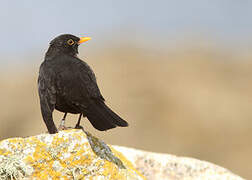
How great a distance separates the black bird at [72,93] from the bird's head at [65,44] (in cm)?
43

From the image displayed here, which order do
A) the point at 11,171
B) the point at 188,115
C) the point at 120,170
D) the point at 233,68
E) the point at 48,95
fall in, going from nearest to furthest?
the point at 11,171
the point at 120,170
the point at 48,95
the point at 188,115
the point at 233,68

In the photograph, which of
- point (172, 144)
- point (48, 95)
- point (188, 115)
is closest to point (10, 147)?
point (48, 95)

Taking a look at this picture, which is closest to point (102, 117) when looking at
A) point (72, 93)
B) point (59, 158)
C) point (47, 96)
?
point (72, 93)

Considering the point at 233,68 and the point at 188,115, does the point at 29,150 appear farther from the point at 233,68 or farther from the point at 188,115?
the point at 233,68

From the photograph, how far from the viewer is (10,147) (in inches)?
242

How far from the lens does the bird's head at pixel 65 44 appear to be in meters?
8.04

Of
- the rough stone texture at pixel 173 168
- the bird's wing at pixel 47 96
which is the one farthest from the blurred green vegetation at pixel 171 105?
the bird's wing at pixel 47 96

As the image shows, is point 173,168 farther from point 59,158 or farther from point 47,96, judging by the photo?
point 59,158

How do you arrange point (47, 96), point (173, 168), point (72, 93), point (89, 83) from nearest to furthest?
point (72, 93)
point (89, 83)
point (47, 96)
point (173, 168)

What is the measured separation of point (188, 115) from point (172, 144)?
11.1 feet

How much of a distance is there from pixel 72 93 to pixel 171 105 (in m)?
23.9

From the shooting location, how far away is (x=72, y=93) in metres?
6.83

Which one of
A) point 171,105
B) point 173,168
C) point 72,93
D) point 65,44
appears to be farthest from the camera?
point 171,105

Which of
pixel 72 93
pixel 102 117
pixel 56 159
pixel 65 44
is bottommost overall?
pixel 56 159
